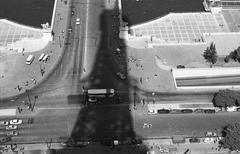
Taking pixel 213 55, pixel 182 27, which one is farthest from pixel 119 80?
pixel 182 27

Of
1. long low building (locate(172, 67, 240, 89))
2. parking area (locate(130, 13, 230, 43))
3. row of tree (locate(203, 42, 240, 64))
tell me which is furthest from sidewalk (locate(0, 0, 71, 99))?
row of tree (locate(203, 42, 240, 64))

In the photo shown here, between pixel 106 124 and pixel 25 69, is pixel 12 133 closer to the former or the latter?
pixel 106 124

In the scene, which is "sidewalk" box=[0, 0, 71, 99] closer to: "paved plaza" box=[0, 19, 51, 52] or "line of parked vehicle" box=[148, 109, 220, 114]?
"paved plaza" box=[0, 19, 51, 52]

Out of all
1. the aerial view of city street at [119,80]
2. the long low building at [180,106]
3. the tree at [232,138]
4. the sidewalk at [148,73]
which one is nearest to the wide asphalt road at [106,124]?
the aerial view of city street at [119,80]

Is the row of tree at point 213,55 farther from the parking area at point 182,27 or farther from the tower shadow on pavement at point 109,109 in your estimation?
the tower shadow on pavement at point 109,109

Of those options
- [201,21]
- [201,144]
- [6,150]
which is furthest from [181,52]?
[6,150]
